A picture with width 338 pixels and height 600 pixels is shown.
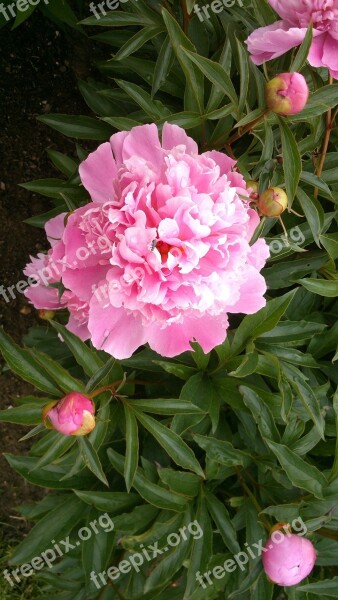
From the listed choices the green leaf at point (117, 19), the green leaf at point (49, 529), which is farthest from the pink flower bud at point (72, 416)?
the green leaf at point (117, 19)

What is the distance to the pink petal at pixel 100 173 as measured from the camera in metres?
0.86

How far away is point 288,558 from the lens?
99 cm

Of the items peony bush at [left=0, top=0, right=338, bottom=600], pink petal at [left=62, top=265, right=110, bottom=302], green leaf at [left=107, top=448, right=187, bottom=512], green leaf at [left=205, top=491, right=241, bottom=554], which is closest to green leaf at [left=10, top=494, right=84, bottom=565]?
peony bush at [left=0, top=0, right=338, bottom=600]

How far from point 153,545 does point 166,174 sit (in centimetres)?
80

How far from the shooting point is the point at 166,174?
78 centimetres

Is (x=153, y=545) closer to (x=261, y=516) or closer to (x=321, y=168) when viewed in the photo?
(x=261, y=516)

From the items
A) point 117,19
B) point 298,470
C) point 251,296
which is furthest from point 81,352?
point 117,19

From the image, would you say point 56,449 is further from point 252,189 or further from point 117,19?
point 117,19

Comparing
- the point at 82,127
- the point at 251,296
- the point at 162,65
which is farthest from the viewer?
the point at 82,127

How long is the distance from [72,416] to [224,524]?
557 mm

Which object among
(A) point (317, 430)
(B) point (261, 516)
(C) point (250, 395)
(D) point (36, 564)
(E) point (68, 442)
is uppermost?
(E) point (68, 442)

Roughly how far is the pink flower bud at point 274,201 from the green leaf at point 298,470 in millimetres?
442

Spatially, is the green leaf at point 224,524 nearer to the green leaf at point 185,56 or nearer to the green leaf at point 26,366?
the green leaf at point 26,366

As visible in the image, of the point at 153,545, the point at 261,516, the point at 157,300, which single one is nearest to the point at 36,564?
→ the point at 153,545
